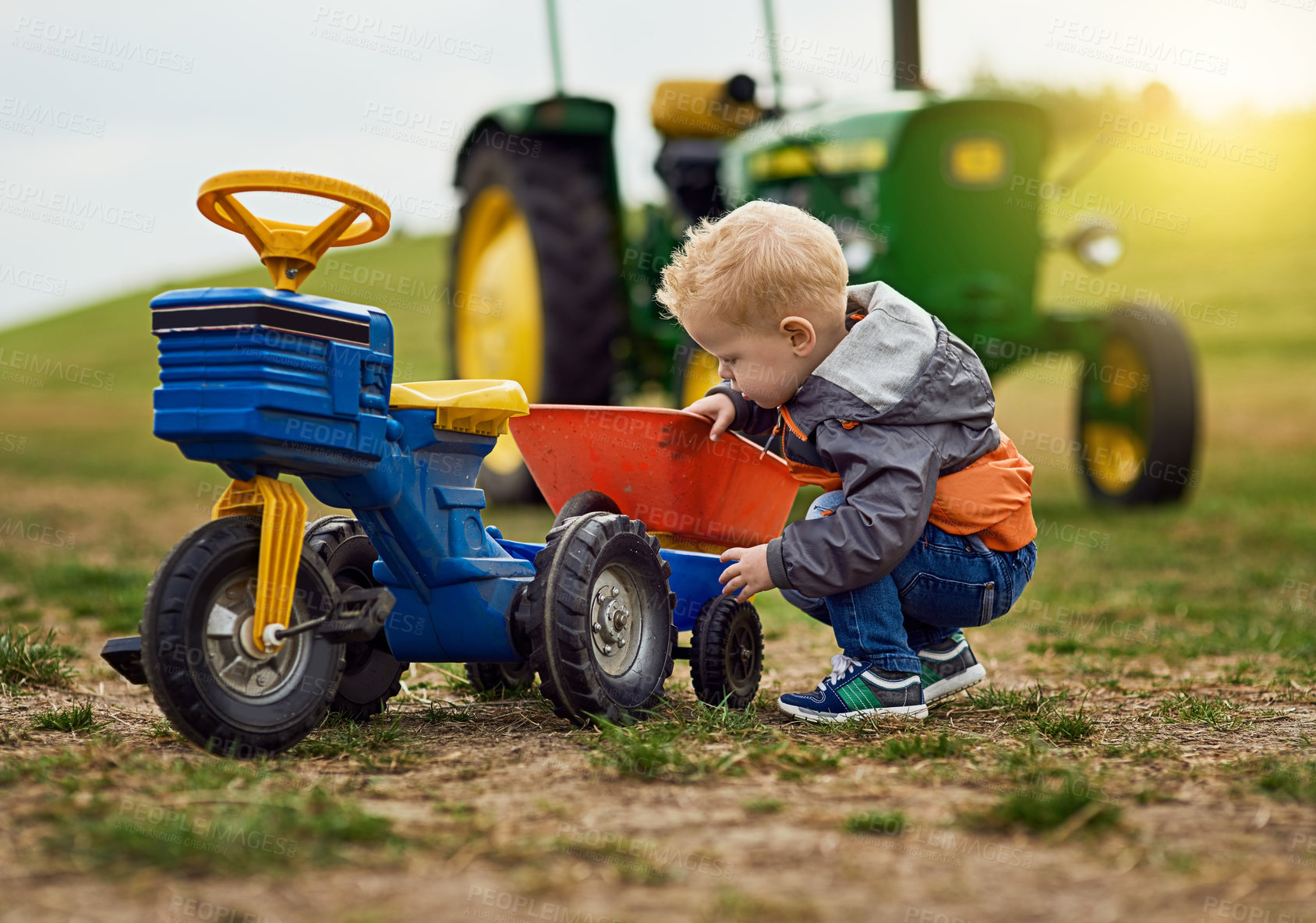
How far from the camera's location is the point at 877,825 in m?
1.72

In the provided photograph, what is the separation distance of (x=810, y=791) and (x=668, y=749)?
26 cm

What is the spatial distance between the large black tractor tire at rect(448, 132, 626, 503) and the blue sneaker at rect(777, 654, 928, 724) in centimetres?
417

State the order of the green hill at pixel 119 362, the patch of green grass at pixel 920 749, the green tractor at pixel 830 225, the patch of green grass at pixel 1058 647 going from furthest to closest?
the green hill at pixel 119 362
the green tractor at pixel 830 225
the patch of green grass at pixel 1058 647
the patch of green grass at pixel 920 749

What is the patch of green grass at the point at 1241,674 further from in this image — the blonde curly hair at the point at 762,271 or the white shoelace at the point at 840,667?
the blonde curly hair at the point at 762,271

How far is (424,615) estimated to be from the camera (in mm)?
2527

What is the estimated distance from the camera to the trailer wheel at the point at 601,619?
7.81ft

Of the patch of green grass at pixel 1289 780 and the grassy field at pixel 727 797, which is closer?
the grassy field at pixel 727 797

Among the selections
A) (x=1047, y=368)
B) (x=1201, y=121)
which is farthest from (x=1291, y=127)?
(x=1047, y=368)

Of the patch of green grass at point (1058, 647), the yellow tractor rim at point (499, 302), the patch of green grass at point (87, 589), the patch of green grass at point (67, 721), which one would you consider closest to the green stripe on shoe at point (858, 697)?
the patch of green grass at point (67, 721)

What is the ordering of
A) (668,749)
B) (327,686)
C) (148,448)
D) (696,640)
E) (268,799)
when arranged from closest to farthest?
(268,799)
(668,749)
(327,686)
(696,640)
(148,448)

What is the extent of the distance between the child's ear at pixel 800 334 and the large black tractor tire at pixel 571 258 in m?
4.16

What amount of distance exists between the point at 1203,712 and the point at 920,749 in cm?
79

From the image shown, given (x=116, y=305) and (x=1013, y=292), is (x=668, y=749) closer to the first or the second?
(x=1013, y=292)

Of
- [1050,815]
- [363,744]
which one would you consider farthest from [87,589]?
[1050,815]
